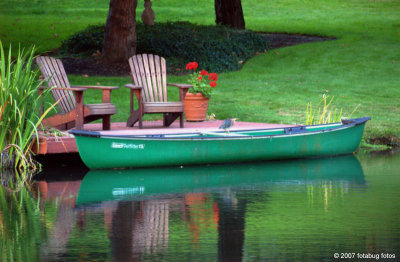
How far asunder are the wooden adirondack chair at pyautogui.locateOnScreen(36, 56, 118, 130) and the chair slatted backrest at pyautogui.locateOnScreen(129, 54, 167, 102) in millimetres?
914

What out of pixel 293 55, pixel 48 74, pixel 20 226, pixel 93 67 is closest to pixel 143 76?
pixel 48 74

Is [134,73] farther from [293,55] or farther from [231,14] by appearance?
[231,14]

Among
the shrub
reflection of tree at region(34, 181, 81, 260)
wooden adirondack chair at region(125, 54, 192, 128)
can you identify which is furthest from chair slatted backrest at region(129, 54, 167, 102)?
the shrub

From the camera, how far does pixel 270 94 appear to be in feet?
57.6

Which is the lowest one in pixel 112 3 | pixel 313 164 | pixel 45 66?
pixel 313 164

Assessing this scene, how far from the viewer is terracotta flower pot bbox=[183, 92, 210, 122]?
13586 millimetres

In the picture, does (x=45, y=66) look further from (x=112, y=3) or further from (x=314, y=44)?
(x=314, y=44)

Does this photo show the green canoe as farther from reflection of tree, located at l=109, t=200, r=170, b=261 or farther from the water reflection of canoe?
reflection of tree, located at l=109, t=200, r=170, b=261

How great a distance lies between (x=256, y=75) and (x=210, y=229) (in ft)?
44.0

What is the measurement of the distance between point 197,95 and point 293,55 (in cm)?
955

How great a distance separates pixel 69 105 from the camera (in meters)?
12.6

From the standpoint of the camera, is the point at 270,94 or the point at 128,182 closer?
the point at 128,182

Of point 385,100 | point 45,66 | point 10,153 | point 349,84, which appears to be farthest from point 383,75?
point 10,153

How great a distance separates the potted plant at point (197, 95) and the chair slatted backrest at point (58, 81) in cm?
207
